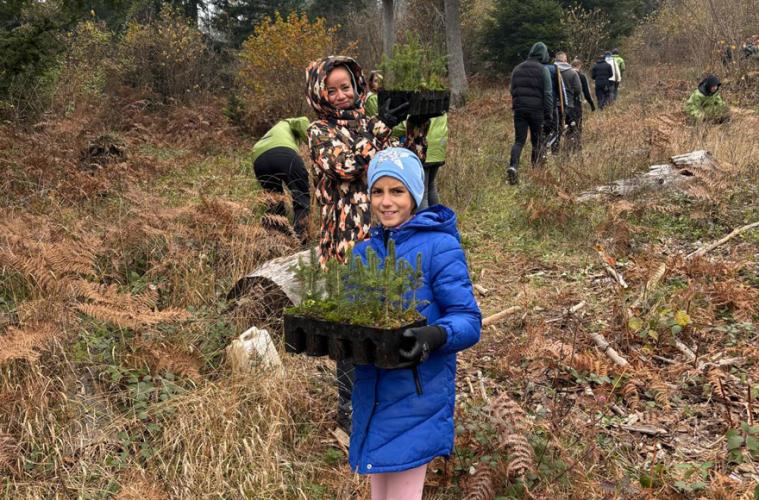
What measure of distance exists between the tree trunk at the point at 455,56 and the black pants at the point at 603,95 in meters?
4.07

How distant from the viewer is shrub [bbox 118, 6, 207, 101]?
16328 millimetres

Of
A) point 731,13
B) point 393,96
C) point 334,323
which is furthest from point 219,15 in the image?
point 334,323

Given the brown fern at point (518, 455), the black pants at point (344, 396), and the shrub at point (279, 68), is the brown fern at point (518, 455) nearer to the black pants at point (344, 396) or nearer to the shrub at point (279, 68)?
the black pants at point (344, 396)

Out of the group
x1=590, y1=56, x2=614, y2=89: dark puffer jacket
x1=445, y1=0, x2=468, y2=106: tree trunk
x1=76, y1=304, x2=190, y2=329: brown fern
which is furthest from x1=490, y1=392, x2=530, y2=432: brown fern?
x1=445, y1=0, x2=468, y2=106: tree trunk

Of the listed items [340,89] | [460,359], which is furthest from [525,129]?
[340,89]

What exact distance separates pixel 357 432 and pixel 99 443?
1.70 metres

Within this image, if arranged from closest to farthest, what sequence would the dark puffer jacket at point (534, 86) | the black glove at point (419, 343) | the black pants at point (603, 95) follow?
the black glove at point (419, 343)
the dark puffer jacket at point (534, 86)
the black pants at point (603, 95)

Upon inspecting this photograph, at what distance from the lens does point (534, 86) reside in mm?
9430

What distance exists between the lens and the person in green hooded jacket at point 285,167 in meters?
6.20

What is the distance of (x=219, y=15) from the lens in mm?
26516

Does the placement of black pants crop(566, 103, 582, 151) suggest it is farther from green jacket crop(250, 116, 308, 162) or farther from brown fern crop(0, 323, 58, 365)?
brown fern crop(0, 323, 58, 365)

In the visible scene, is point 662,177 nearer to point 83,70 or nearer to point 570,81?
point 570,81

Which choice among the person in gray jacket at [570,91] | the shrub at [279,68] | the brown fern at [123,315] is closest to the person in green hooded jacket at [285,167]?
A: the brown fern at [123,315]

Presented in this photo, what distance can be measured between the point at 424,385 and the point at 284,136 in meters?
4.35
